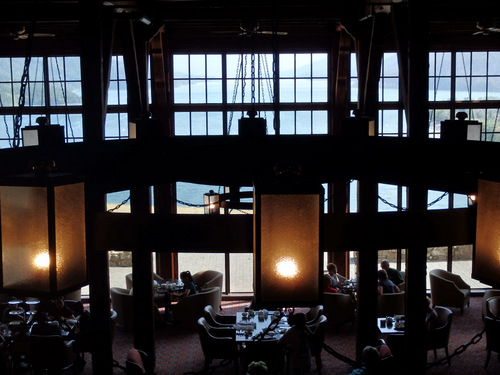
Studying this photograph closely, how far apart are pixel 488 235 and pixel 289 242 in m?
0.64

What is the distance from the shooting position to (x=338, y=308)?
37.1ft

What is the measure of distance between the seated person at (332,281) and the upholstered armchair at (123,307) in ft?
11.1

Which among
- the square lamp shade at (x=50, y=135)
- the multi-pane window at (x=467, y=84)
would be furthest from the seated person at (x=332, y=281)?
the square lamp shade at (x=50, y=135)

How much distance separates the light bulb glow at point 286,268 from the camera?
182 centimetres

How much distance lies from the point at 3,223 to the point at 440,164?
5.27 feet

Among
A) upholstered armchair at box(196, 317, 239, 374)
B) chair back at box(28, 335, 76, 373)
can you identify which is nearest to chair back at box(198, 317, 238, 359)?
upholstered armchair at box(196, 317, 239, 374)

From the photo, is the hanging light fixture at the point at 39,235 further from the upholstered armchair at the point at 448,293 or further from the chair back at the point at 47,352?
the upholstered armchair at the point at 448,293

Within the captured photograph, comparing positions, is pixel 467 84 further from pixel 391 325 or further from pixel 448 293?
pixel 391 325

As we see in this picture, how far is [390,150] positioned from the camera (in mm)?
2592

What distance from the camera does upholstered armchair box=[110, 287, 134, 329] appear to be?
1138cm

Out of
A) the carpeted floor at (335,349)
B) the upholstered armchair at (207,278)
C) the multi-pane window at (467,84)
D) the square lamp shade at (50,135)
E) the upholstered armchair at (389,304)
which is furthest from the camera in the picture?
the multi-pane window at (467,84)

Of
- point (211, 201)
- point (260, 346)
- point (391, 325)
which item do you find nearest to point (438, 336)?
point (391, 325)

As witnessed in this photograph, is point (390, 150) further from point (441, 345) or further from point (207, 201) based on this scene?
point (441, 345)

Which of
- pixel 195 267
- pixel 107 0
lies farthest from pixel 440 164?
pixel 195 267
